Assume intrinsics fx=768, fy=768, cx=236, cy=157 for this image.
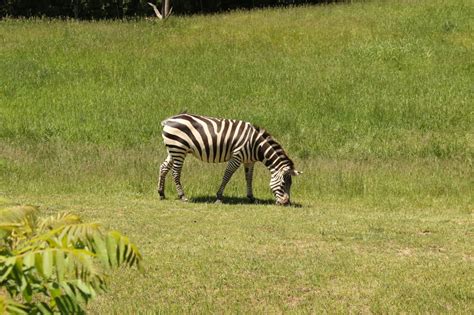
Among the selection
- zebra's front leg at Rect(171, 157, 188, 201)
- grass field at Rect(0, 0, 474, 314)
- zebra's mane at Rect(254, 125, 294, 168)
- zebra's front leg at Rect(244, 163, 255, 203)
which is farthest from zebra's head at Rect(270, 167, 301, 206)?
zebra's front leg at Rect(171, 157, 188, 201)

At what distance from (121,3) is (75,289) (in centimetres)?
5854

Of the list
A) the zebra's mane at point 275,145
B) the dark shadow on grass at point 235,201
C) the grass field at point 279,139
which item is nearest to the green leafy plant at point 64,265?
the grass field at point 279,139

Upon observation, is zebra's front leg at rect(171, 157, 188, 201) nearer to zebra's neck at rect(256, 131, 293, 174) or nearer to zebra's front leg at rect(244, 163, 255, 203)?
zebra's front leg at rect(244, 163, 255, 203)

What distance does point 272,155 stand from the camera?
620 inches

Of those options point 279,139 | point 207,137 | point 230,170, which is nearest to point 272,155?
point 230,170

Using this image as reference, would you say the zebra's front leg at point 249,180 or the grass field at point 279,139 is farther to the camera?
the zebra's front leg at point 249,180

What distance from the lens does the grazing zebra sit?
1579 cm

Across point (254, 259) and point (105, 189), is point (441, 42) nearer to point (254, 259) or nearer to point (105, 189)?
point (105, 189)

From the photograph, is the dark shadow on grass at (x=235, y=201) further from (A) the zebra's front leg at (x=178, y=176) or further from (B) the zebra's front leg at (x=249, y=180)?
(A) the zebra's front leg at (x=178, y=176)

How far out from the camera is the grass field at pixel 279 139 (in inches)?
347

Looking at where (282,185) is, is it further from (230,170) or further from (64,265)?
(64,265)

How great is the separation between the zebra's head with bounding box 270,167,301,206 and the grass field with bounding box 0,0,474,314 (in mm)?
386

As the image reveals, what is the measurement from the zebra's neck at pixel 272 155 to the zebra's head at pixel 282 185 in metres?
0.12

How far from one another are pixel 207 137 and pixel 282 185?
188cm
